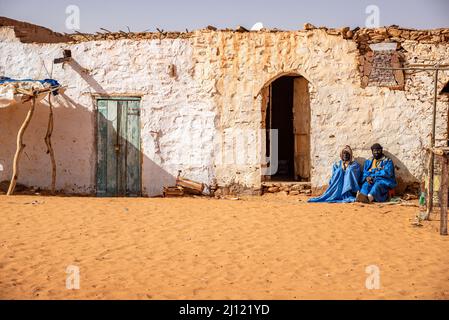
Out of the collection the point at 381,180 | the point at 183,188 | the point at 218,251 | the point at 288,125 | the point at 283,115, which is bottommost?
the point at 218,251

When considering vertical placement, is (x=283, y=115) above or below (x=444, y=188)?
above

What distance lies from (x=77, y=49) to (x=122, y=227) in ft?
16.8

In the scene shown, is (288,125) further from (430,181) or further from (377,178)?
(430,181)

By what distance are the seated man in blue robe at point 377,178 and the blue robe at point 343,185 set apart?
164mm

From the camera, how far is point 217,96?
1067cm

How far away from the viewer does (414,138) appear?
10.2 meters

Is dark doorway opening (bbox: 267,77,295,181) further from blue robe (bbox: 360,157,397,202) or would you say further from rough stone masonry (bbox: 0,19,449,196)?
blue robe (bbox: 360,157,397,202)

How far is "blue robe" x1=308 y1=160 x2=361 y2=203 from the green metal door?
3782 mm

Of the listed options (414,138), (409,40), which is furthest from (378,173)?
(409,40)

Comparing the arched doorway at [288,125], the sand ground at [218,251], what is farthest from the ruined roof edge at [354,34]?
the sand ground at [218,251]

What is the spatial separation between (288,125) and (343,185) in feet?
13.2

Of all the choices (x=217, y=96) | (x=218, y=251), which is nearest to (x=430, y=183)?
(x=218, y=251)

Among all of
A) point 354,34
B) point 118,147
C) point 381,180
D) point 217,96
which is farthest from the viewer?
point 118,147
